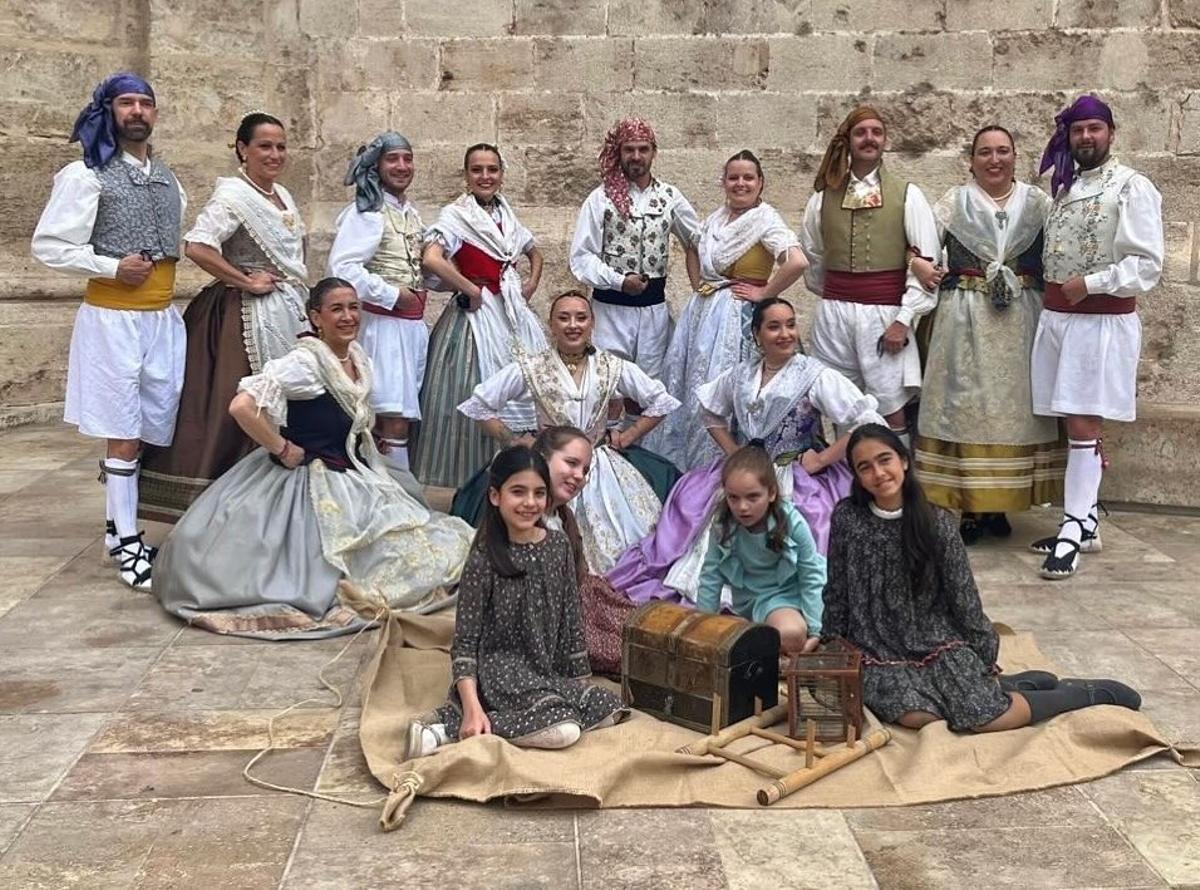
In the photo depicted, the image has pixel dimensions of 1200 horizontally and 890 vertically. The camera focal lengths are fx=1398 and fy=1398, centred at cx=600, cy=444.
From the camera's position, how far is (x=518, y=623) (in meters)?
3.48

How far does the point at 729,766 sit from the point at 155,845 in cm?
128

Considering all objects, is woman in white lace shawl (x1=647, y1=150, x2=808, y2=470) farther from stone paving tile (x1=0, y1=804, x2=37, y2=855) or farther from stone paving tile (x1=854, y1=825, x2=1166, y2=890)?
stone paving tile (x1=0, y1=804, x2=37, y2=855)

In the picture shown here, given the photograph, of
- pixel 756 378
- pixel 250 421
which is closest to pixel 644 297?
pixel 756 378

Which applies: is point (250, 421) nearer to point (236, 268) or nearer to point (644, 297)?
point (236, 268)

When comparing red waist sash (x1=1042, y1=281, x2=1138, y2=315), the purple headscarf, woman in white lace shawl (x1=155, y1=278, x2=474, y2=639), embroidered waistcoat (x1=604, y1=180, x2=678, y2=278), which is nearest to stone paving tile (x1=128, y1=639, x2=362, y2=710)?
woman in white lace shawl (x1=155, y1=278, x2=474, y2=639)

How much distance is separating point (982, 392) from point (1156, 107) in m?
2.50

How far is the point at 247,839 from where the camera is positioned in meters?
2.90

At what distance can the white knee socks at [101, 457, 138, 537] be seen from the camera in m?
5.02

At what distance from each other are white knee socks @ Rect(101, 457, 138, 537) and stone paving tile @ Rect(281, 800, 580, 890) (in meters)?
2.26

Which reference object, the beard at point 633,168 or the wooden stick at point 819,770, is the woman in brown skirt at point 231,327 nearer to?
the beard at point 633,168

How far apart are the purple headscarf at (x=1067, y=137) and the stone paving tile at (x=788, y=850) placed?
10.5ft

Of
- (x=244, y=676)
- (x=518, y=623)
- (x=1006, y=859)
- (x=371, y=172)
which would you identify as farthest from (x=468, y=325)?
(x=1006, y=859)

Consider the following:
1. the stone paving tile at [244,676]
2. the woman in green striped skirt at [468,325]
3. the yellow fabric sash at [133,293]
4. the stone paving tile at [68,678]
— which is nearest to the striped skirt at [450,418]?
the woman in green striped skirt at [468,325]

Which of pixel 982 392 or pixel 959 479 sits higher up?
pixel 982 392
